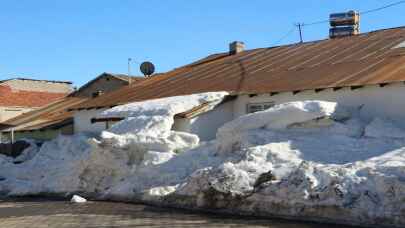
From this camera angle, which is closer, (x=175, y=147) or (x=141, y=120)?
(x=175, y=147)

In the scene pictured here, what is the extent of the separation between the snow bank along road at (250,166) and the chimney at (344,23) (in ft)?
42.3

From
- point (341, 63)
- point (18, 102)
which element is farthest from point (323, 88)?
point (18, 102)

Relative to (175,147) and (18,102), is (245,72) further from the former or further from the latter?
(18,102)

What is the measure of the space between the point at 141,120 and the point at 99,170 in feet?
6.93

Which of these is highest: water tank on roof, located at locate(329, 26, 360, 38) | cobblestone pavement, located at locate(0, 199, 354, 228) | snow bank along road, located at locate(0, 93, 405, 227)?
water tank on roof, located at locate(329, 26, 360, 38)

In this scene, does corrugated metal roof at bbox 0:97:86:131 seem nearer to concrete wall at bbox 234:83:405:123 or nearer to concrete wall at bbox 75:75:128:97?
concrete wall at bbox 75:75:128:97

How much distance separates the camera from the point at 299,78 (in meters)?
19.3

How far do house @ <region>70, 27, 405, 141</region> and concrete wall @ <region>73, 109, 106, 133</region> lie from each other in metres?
0.04

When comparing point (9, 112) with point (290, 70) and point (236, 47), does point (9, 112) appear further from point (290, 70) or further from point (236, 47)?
point (290, 70)

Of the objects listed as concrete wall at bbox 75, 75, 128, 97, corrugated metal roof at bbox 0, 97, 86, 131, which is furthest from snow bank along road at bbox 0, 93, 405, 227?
concrete wall at bbox 75, 75, 128, 97

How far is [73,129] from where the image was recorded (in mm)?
25844

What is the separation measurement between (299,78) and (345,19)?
13158 millimetres

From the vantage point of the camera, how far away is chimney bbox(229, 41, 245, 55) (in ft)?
97.8

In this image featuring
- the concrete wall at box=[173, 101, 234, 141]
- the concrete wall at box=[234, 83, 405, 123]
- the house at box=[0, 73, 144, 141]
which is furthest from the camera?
the house at box=[0, 73, 144, 141]
